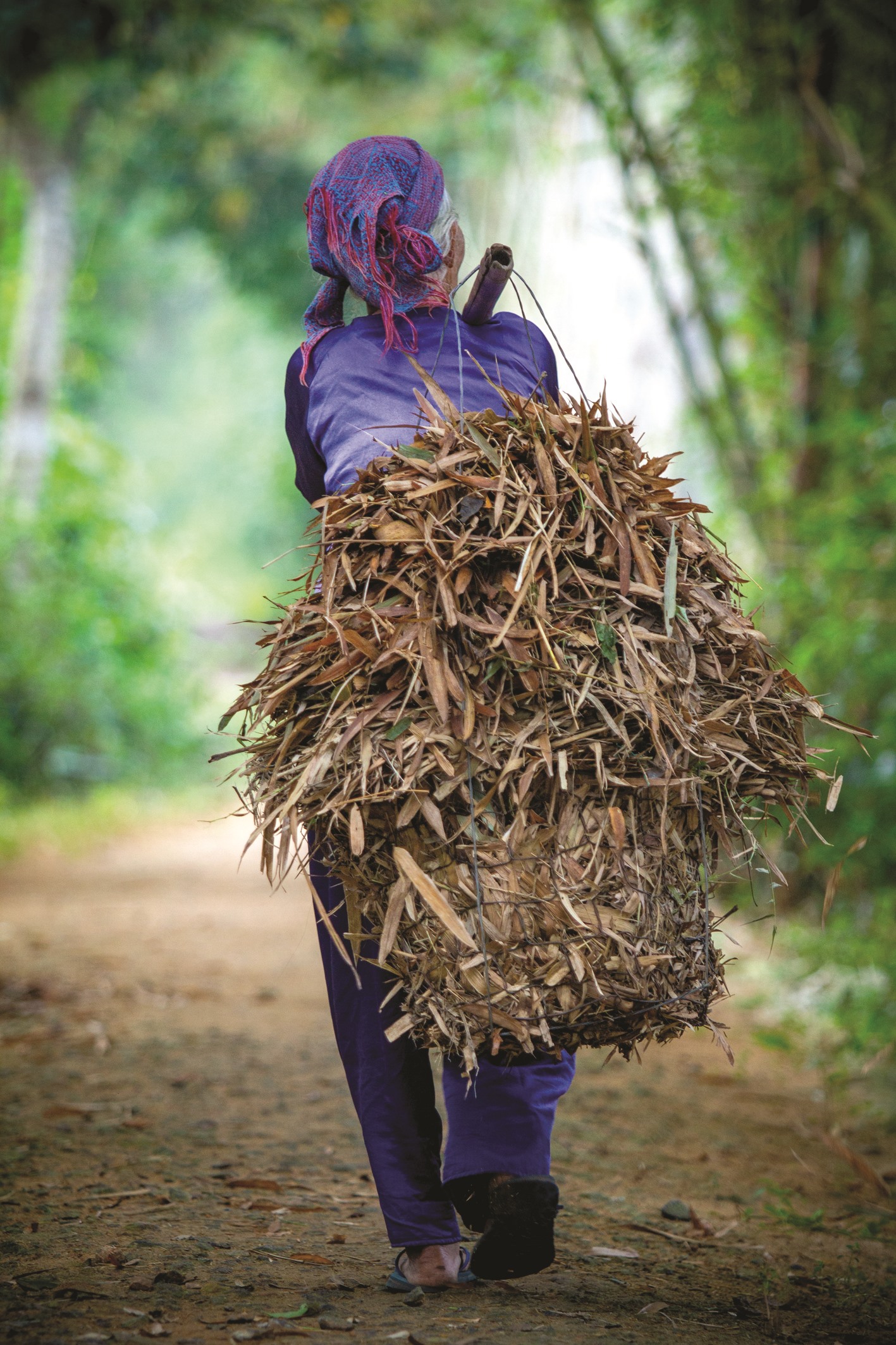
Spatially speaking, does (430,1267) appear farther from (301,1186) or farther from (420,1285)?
(301,1186)

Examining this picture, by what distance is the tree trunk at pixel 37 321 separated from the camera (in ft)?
36.5

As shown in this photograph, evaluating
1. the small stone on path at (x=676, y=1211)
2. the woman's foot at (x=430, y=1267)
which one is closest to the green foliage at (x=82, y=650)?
the small stone on path at (x=676, y=1211)

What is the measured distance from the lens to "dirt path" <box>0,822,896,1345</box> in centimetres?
203

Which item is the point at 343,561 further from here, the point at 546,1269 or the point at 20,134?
the point at 20,134

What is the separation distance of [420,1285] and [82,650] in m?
9.91

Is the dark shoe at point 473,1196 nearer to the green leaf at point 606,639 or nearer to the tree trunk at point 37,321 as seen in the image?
the green leaf at point 606,639

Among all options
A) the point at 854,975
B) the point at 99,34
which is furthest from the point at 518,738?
the point at 99,34

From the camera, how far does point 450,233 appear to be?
2244 millimetres

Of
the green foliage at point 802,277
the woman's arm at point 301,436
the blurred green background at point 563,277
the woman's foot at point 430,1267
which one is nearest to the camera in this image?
the woman's foot at point 430,1267

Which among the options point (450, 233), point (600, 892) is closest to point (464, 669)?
point (600, 892)

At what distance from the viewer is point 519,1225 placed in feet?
6.60

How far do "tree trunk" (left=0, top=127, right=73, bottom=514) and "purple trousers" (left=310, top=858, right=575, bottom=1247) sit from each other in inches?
387

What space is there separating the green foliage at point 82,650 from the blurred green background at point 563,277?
0.04 metres

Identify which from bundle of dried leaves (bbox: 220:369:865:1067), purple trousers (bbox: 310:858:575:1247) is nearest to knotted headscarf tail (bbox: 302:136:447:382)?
bundle of dried leaves (bbox: 220:369:865:1067)
